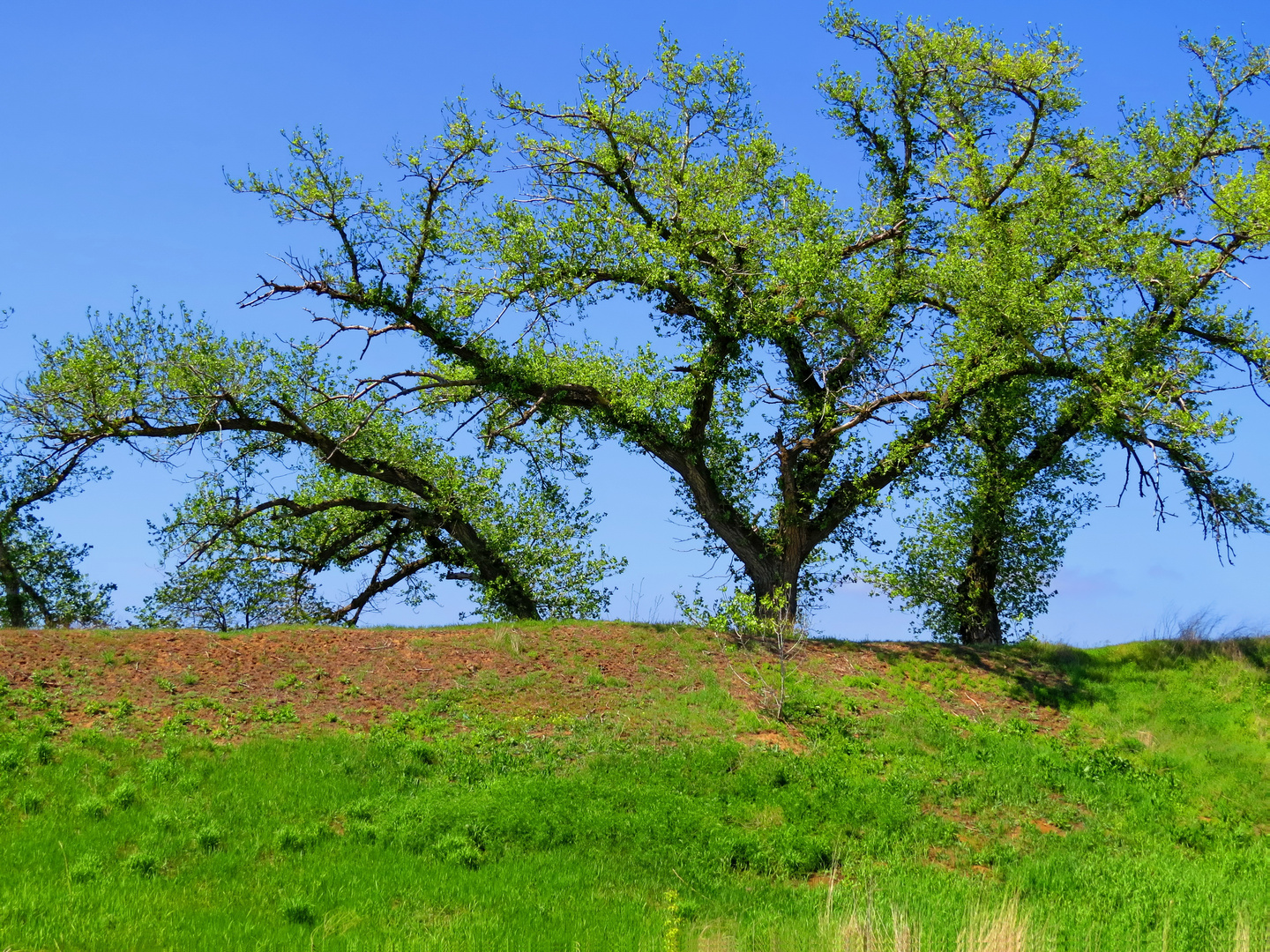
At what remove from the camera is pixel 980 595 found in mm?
27594

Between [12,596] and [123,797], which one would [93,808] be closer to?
[123,797]

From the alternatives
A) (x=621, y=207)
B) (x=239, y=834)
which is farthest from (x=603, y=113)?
(x=239, y=834)

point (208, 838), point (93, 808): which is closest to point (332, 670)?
point (93, 808)

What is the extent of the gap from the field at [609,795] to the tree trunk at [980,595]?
364 cm

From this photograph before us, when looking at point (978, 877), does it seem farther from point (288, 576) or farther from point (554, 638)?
point (288, 576)

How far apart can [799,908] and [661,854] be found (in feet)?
6.95

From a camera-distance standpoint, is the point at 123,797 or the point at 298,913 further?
the point at 123,797

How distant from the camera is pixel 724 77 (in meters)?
25.4

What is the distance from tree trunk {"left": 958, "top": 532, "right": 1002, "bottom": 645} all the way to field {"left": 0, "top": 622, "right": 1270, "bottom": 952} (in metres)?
3.64

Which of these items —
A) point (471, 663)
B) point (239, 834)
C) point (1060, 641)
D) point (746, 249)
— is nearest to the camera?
point (239, 834)

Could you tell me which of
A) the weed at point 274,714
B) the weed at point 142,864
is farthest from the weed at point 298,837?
the weed at point 274,714

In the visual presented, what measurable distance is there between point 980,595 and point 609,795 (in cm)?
1503

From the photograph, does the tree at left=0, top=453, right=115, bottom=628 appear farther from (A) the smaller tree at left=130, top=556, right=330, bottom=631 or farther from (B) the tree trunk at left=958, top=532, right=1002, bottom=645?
(B) the tree trunk at left=958, top=532, right=1002, bottom=645

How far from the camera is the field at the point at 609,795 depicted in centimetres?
1226
